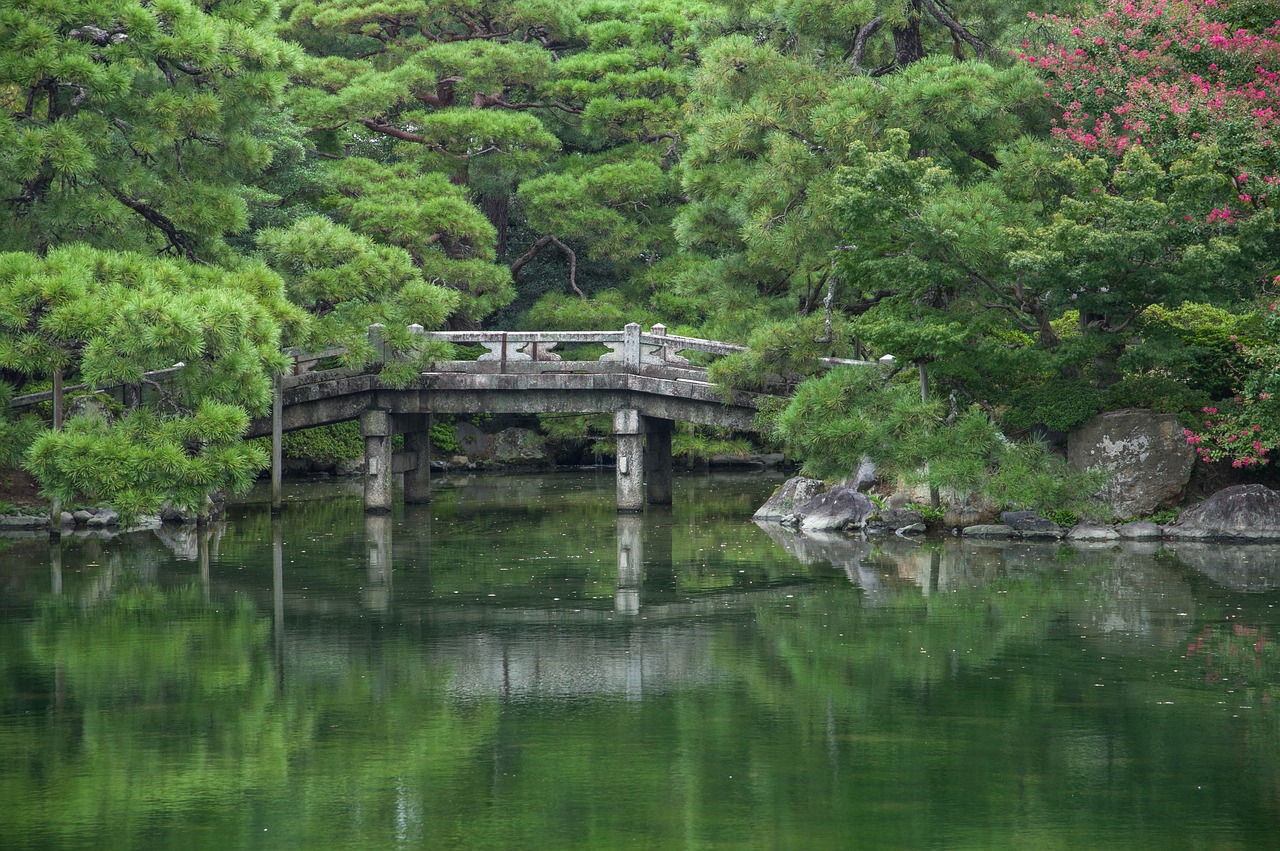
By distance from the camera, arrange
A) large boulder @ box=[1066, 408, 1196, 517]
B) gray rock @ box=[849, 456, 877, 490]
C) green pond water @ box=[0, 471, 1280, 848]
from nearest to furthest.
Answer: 1. green pond water @ box=[0, 471, 1280, 848]
2. large boulder @ box=[1066, 408, 1196, 517]
3. gray rock @ box=[849, 456, 877, 490]

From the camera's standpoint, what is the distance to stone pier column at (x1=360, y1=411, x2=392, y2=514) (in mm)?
23812

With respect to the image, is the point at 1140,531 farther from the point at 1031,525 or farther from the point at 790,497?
the point at 790,497

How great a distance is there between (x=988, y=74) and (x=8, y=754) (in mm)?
16814

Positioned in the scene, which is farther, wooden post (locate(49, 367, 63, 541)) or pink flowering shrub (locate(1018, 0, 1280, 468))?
wooden post (locate(49, 367, 63, 541))

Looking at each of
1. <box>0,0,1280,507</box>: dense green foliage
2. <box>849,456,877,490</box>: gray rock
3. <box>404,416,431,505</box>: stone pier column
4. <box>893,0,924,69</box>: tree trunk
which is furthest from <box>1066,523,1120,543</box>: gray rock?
<box>404,416,431,505</box>: stone pier column

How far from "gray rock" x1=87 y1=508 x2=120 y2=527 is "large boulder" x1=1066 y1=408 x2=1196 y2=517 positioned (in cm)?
1298

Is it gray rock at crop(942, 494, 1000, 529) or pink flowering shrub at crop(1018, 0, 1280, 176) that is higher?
pink flowering shrub at crop(1018, 0, 1280, 176)

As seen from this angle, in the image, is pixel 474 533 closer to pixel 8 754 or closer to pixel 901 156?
pixel 901 156

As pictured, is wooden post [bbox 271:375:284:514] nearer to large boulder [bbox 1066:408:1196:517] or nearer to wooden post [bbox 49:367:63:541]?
wooden post [bbox 49:367:63:541]

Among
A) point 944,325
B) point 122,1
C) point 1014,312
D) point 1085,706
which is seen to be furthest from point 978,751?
point 122,1

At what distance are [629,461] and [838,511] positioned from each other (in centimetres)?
400

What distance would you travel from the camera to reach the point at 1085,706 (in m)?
9.80

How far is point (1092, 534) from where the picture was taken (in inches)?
759

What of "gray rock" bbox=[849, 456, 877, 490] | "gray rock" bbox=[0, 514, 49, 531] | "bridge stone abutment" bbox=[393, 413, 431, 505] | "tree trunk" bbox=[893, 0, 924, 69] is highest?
"tree trunk" bbox=[893, 0, 924, 69]
